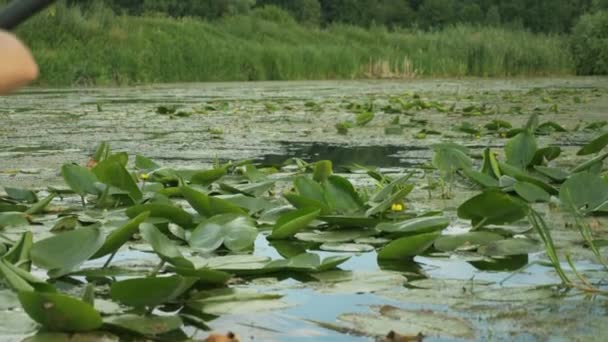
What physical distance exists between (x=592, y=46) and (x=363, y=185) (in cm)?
1625

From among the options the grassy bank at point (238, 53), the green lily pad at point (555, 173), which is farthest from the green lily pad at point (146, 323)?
the grassy bank at point (238, 53)

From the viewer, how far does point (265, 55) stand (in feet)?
45.8

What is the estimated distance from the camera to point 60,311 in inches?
35.2

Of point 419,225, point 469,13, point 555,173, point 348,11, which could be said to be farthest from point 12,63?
point 469,13

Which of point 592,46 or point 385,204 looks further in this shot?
point 592,46

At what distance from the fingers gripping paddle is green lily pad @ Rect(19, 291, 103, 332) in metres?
0.31

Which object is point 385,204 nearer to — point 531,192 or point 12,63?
point 531,192

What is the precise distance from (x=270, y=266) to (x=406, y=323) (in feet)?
0.93

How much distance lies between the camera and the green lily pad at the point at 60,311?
0.88 m

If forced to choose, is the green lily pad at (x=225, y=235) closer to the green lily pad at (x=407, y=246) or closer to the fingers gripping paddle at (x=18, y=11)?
the green lily pad at (x=407, y=246)

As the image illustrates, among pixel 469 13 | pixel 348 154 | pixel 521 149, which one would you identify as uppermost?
pixel 521 149

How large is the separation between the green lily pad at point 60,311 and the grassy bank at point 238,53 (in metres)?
11.0

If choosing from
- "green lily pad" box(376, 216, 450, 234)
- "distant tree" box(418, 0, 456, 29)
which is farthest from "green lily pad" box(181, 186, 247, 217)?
"distant tree" box(418, 0, 456, 29)

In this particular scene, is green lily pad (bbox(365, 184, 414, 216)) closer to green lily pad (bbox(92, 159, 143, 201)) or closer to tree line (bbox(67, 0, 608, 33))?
green lily pad (bbox(92, 159, 143, 201))
